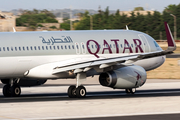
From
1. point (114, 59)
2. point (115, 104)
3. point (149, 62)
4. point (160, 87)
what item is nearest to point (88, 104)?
point (115, 104)

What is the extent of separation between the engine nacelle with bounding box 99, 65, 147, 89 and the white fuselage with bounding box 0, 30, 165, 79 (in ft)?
7.57

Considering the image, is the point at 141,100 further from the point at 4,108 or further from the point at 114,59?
the point at 4,108

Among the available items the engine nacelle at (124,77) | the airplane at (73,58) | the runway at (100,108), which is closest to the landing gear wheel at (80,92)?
the airplane at (73,58)

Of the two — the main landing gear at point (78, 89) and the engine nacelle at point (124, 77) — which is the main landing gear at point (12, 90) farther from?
the engine nacelle at point (124, 77)

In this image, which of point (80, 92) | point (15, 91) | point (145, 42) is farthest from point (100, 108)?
point (145, 42)

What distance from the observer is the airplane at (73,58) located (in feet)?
80.9

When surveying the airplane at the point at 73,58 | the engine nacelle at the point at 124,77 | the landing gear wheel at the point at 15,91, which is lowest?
the landing gear wheel at the point at 15,91

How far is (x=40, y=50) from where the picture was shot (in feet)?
84.9

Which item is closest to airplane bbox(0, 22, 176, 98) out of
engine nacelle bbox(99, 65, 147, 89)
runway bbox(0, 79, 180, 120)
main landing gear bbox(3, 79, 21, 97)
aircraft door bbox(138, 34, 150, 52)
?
engine nacelle bbox(99, 65, 147, 89)

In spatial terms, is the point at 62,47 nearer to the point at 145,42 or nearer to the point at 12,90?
the point at 12,90

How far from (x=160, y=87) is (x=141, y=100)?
922 centimetres

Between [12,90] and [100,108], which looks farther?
[12,90]

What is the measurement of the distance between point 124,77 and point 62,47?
438 cm

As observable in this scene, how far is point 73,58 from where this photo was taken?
87.7ft
